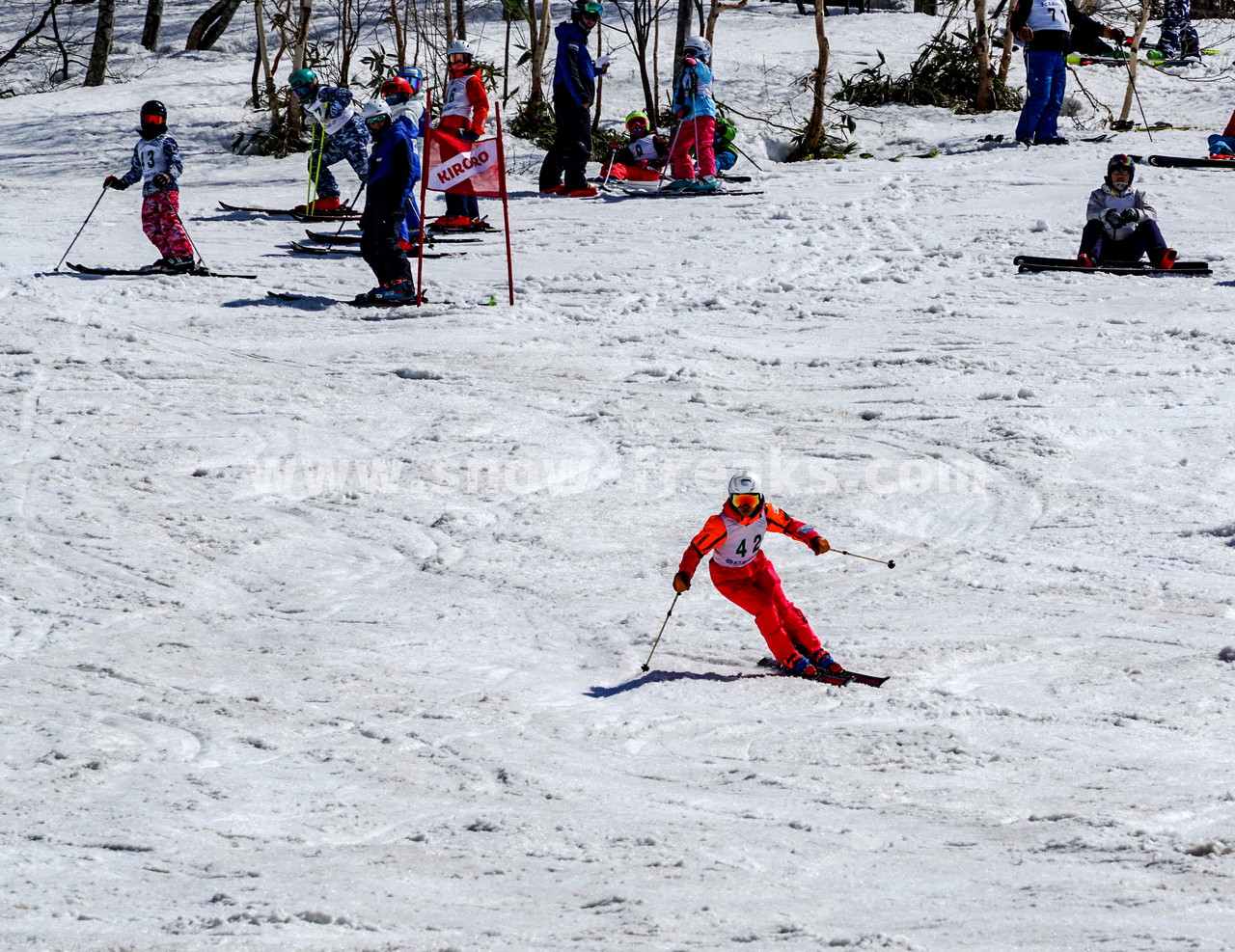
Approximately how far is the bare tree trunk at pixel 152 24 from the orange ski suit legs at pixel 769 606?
22661 millimetres

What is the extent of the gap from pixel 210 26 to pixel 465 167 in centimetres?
1631

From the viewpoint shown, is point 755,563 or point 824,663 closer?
point 824,663

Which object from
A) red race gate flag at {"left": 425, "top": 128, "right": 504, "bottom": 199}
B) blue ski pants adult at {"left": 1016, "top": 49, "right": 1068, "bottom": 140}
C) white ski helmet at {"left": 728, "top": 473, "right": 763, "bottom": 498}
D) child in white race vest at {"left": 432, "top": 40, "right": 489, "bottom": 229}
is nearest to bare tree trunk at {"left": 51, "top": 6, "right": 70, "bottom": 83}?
child in white race vest at {"left": 432, "top": 40, "right": 489, "bottom": 229}

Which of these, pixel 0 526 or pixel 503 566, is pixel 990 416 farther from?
pixel 0 526

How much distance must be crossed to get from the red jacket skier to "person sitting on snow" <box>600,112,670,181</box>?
35.6 ft

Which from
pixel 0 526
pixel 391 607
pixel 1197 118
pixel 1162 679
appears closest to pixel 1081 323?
pixel 1162 679

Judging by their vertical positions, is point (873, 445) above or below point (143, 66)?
below

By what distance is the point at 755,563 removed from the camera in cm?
675

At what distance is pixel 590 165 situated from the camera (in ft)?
61.4

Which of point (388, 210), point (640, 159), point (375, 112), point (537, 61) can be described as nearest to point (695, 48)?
point (640, 159)

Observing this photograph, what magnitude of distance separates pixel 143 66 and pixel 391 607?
20.5 m

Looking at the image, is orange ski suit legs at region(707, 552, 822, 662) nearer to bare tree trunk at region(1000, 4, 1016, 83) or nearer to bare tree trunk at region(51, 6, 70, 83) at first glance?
bare tree trunk at region(1000, 4, 1016, 83)

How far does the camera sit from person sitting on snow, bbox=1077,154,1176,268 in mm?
12594

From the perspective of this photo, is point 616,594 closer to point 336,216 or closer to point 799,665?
point 799,665
